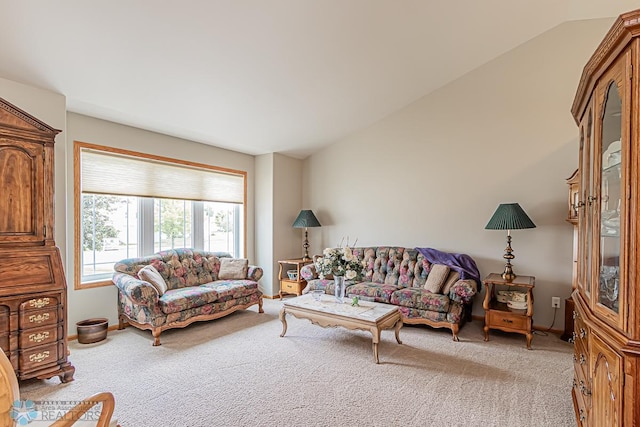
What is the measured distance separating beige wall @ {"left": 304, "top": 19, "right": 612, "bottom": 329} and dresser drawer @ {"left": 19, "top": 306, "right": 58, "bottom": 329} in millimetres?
4085

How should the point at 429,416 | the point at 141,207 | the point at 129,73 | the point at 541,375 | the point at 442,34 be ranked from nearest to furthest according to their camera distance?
the point at 429,416, the point at 541,375, the point at 129,73, the point at 442,34, the point at 141,207

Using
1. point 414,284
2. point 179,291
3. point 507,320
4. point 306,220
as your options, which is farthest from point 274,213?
point 507,320

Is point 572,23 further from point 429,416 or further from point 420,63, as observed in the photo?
point 429,416

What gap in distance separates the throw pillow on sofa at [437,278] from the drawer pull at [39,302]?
12.9ft

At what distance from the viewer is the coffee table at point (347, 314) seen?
3.15 meters

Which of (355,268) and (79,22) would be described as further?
(355,268)

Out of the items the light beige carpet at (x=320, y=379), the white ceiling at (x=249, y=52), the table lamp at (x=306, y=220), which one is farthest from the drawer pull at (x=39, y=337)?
the table lamp at (x=306, y=220)

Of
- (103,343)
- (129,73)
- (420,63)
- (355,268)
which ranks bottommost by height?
(103,343)

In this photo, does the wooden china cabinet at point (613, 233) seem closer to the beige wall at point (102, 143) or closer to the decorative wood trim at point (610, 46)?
the decorative wood trim at point (610, 46)

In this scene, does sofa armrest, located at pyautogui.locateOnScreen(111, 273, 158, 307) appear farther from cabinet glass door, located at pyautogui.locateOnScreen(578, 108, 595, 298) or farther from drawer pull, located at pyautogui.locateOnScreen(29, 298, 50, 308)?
cabinet glass door, located at pyautogui.locateOnScreen(578, 108, 595, 298)

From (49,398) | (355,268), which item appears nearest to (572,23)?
(355,268)

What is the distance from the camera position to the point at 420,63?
13.3 feet

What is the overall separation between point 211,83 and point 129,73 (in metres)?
0.78

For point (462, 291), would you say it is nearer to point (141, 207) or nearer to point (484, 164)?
point (484, 164)
